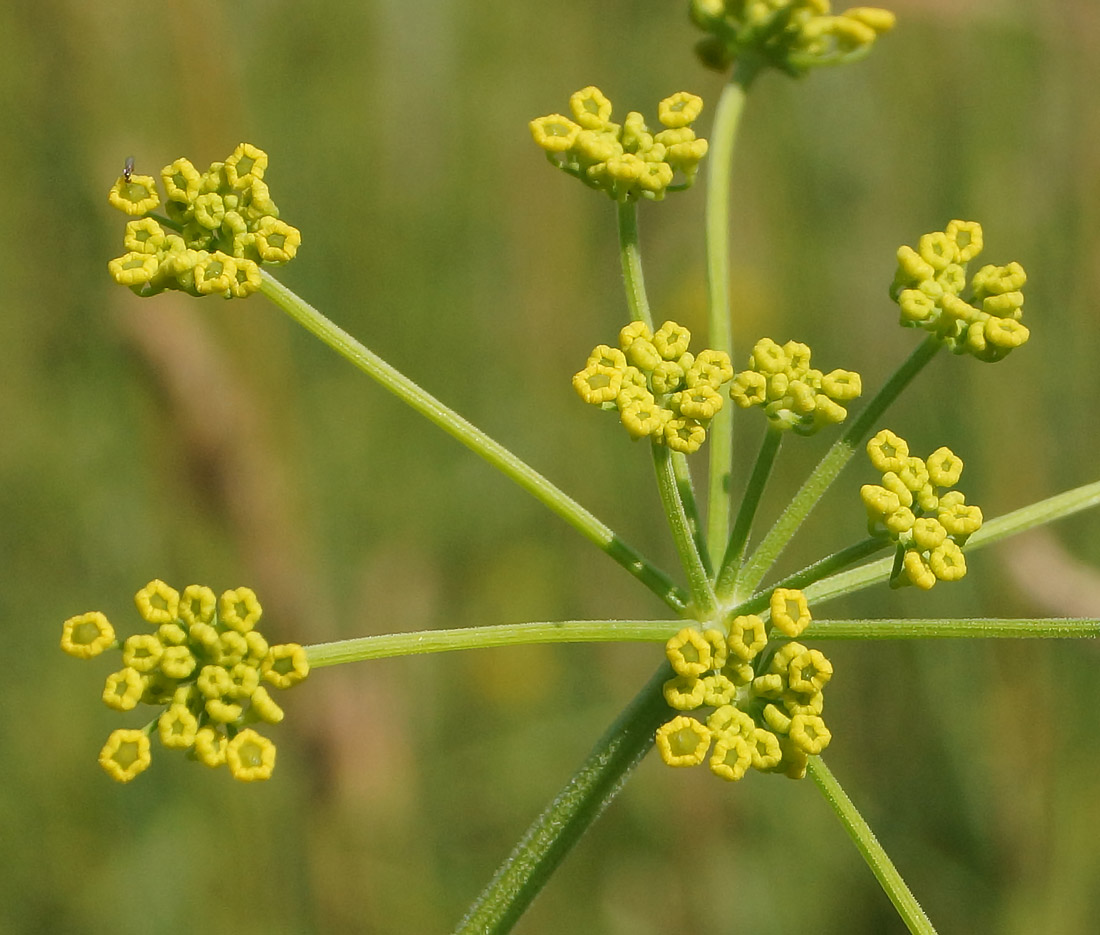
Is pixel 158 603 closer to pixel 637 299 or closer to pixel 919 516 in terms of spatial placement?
pixel 637 299

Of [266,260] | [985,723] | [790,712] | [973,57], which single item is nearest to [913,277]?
[790,712]

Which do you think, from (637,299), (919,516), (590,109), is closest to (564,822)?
(919,516)

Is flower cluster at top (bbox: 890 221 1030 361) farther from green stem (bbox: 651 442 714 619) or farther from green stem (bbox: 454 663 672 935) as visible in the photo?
green stem (bbox: 454 663 672 935)

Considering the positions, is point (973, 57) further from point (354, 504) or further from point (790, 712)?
point (790, 712)

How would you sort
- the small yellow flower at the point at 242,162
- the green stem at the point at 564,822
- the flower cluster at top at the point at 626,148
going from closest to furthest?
the green stem at the point at 564,822, the small yellow flower at the point at 242,162, the flower cluster at top at the point at 626,148

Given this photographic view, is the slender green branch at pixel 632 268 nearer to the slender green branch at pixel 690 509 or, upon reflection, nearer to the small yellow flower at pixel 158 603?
the slender green branch at pixel 690 509

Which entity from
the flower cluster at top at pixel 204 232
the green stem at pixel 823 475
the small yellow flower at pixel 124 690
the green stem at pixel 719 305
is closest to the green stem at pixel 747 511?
the green stem at pixel 823 475
